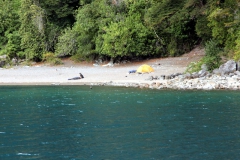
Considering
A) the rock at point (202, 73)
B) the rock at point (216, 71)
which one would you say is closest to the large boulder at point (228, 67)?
the rock at point (216, 71)

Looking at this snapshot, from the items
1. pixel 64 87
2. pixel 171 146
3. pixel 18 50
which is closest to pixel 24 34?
pixel 18 50

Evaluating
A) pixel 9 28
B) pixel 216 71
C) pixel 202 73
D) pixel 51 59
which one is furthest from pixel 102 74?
pixel 9 28

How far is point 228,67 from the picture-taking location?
2650 centimetres

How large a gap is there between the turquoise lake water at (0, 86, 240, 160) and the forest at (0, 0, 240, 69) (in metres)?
8.46

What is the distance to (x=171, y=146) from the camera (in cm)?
1155

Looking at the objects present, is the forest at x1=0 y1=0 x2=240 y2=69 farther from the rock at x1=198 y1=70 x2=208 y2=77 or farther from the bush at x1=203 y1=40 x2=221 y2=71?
the rock at x1=198 y1=70 x2=208 y2=77

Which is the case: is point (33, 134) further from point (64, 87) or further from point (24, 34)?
point (24, 34)

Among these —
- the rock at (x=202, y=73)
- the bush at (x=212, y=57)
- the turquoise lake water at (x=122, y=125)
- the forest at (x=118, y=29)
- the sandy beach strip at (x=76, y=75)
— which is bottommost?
the turquoise lake water at (x=122, y=125)

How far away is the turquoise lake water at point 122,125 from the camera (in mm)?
11125

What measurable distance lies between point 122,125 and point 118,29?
2324 cm

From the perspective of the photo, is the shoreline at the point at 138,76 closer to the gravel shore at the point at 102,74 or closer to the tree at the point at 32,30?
the gravel shore at the point at 102,74

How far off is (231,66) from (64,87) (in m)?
9.78

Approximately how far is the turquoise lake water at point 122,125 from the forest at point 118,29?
27.7 ft

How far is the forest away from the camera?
30.1 m
